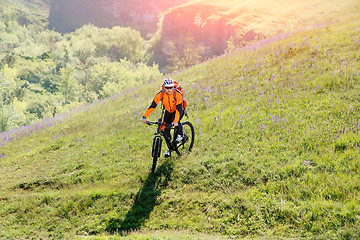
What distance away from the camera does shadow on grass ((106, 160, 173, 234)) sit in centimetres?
775

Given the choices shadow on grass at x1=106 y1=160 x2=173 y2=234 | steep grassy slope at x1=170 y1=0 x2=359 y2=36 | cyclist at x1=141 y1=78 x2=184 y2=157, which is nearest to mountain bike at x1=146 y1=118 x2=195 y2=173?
cyclist at x1=141 y1=78 x2=184 y2=157

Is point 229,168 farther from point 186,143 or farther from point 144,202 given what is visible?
point 144,202

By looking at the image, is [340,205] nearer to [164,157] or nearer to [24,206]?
[164,157]

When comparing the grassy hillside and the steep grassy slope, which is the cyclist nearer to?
the grassy hillside

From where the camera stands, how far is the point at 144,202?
8484 mm

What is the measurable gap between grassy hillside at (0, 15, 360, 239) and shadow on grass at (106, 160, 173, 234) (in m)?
0.04

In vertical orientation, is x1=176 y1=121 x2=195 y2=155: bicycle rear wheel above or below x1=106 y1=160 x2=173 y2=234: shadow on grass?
above

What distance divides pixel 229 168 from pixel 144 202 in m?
3.22

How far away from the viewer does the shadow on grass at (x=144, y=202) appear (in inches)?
305

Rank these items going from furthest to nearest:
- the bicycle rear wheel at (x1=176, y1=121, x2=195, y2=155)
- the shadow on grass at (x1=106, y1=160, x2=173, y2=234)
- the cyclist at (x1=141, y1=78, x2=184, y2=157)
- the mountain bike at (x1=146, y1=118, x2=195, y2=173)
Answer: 1. the bicycle rear wheel at (x1=176, y1=121, x2=195, y2=155)
2. the mountain bike at (x1=146, y1=118, x2=195, y2=173)
3. the cyclist at (x1=141, y1=78, x2=184, y2=157)
4. the shadow on grass at (x1=106, y1=160, x2=173, y2=234)

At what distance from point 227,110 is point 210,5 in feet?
286

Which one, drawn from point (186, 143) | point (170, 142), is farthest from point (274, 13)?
point (170, 142)

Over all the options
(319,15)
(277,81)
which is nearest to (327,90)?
(277,81)

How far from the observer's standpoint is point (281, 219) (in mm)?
6340
